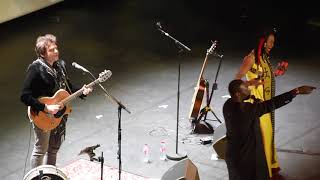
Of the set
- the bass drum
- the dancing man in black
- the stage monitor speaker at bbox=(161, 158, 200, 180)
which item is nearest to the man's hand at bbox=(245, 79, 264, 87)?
the dancing man in black

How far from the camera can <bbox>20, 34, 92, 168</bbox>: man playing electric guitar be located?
19.7ft

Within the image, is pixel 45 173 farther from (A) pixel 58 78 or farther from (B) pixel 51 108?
(A) pixel 58 78

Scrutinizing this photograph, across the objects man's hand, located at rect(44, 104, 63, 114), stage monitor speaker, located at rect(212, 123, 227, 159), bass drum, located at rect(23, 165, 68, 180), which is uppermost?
man's hand, located at rect(44, 104, 63, 114)

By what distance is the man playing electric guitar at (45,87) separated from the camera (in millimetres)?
6020

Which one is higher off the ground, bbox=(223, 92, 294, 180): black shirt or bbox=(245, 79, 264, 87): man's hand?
bbox=(245, 79, 264, 87): man's hand

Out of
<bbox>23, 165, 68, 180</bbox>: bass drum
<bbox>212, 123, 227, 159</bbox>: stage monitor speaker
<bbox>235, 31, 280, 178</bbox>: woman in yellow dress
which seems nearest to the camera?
<bbox>23, 165, 68, 180</bbox>: bass drum

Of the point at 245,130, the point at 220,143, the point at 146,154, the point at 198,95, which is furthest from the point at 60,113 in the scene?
the point at 198,95

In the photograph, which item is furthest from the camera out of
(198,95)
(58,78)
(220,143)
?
(198,95)

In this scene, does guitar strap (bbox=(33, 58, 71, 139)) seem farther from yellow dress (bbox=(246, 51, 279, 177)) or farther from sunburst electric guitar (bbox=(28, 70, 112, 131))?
yellow dress (bbox=(246, 51, 279, 177))

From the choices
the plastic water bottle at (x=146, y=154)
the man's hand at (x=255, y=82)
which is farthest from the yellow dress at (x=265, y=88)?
the plastic water bottle at (x=146, y=154)

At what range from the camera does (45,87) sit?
6129 mm

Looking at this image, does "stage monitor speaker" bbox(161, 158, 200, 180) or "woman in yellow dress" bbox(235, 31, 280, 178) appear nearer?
"stage monitor speaker" bbox(161, 158, 200, 180)

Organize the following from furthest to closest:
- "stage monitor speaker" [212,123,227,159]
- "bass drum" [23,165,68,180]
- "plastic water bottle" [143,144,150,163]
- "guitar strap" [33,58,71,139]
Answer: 1. "plastic water bottle" [143,144,150,163]
2. "stage monitor speaker" [212,123,227,159]
3. "guitar strap" [33,58,71,139]
4. "bass drum" [23,165,68,180]

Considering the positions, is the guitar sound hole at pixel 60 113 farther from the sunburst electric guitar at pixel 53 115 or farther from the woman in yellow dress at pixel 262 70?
the woman in yellow dress at pixel 262 70
